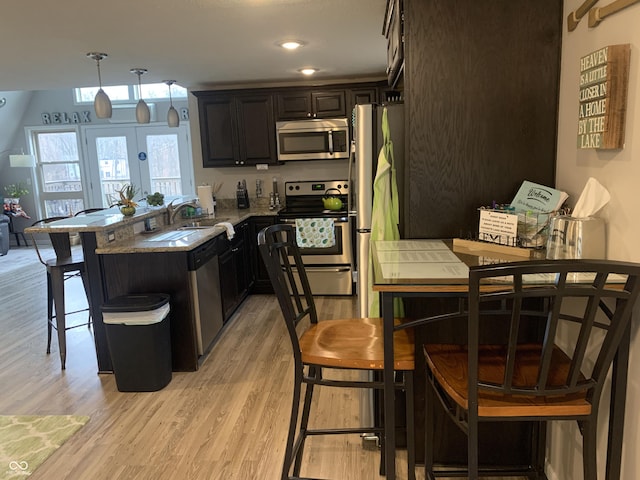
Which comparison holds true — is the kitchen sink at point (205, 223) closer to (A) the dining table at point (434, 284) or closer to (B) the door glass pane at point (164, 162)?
(A) the dining table at point (434, 284)

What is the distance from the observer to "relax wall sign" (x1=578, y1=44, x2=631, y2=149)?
1.40 metres

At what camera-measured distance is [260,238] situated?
5.56 ft

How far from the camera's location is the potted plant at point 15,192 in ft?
26.6

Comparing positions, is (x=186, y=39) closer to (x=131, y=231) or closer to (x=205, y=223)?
(x=131, y=231)

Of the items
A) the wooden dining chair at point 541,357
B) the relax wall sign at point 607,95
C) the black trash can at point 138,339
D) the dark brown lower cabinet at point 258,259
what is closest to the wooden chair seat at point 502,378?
the wooden dining chair at point 541,357

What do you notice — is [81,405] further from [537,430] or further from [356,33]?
[356,33]

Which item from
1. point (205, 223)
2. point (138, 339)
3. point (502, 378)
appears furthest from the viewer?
point (205, 223)

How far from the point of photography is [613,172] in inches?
58.6

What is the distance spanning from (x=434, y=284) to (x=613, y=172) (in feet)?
2.20

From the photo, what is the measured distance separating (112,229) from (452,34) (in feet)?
8.05

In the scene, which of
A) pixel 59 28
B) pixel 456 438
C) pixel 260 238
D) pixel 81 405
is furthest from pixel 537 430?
pixel 59 28

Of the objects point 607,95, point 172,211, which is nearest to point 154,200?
point 172,211

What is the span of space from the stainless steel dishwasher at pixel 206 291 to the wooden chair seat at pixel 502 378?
1.94 m

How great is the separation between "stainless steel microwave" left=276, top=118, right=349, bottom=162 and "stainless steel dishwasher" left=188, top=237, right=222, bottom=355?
1.72 m
